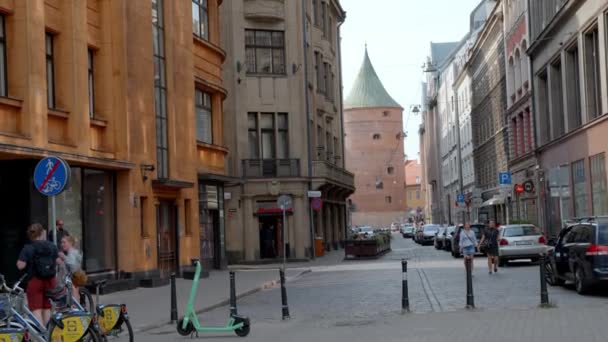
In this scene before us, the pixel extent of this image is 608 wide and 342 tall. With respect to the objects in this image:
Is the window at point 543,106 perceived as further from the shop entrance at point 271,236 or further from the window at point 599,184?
the shop entrance at point 271,236

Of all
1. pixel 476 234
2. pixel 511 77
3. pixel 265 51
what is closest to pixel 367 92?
pixel 511 77

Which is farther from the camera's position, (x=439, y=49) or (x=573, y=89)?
(x=439, y=49)

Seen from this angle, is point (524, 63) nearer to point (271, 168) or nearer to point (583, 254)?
point (271, 168)

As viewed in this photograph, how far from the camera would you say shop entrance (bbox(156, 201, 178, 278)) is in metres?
27.4

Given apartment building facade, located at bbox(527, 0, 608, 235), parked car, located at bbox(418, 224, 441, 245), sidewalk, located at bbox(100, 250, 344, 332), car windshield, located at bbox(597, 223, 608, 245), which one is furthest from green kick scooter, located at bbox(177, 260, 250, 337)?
parked car, located at bbox(418, 224, 441, 245)

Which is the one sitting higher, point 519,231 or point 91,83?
point 91,83

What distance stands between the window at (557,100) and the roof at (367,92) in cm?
8754

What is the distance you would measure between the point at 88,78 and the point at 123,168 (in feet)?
8.53

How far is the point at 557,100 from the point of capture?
42312 mm

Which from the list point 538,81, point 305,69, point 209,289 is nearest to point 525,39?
point 538,81

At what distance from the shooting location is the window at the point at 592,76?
34.8 m

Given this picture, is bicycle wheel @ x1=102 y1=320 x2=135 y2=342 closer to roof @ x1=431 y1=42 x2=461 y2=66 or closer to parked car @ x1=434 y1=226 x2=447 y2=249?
parked car @ x1=434 y1=226 x2=447 y2=249

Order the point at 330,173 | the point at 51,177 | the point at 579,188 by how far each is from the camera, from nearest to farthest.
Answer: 1. the point at 51,177
2. the point at 579,188
3. the point at 330,173

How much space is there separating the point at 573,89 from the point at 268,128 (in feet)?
46.8
